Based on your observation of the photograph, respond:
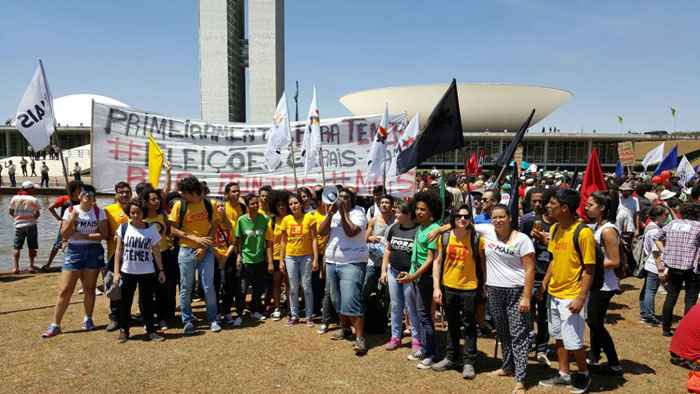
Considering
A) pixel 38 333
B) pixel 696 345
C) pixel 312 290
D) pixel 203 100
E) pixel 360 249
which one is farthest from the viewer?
pixel 203 100

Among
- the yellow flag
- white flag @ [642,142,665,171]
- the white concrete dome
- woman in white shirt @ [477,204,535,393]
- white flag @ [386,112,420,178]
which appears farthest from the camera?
the white concrete dome

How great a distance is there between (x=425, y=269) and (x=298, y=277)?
6.66 feet

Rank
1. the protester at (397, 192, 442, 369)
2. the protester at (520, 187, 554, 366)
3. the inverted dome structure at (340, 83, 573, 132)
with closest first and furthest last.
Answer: the protester at (397, 192, 442, 369), the protester at (520, 187, 554, 366), the inverted dome structure at (340, 83, 573, 132)

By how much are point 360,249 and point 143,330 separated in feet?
9.72

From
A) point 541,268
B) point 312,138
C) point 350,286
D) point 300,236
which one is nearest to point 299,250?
point 300,236

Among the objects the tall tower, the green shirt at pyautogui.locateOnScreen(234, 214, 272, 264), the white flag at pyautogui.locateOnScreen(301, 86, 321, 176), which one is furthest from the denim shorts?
the tall tower

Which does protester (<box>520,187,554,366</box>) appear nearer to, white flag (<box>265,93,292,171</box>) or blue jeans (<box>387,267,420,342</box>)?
blue jeans (<box>387,267,420,342</box>)

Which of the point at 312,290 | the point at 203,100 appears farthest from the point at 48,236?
the point at 203,100

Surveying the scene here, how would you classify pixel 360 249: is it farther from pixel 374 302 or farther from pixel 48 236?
pixel 48 236

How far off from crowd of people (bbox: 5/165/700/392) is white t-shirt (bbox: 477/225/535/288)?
12 millimetres

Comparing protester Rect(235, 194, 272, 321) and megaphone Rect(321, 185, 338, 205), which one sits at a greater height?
megaphone Rect(321, 185, 338, 205)

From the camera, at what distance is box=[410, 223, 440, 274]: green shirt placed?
15.7 feet

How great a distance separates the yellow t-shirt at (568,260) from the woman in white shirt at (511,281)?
0.26m

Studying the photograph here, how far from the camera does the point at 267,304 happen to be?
6.78 metres
